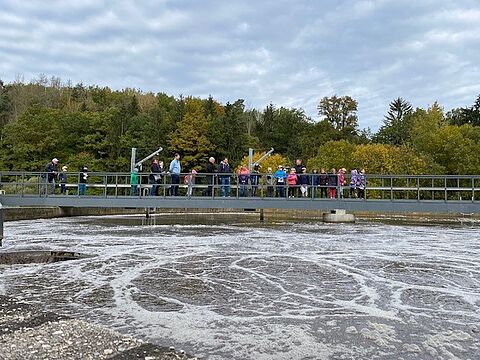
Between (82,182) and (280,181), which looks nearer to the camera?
(280,181)

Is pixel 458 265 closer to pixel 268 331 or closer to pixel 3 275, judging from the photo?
pixel 268 331

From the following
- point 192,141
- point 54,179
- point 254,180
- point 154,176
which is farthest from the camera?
point 192,141

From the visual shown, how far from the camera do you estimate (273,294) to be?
835cm

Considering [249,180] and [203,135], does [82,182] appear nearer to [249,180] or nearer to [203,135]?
[249,180]

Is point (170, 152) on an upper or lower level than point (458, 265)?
upper

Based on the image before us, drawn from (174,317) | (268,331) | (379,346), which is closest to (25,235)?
(174,317)

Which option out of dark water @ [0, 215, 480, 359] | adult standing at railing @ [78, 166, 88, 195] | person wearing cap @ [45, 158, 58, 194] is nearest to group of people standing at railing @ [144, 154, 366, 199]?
adult standing at railing @ [78, 166, 88, 195]

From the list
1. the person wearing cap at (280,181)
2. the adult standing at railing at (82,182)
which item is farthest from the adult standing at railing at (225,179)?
the adult standing at railing at (82,182)

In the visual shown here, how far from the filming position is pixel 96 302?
7.59 m

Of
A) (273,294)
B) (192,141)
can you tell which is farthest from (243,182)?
(192,141)

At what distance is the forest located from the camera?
42.6 meters

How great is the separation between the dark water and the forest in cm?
2806

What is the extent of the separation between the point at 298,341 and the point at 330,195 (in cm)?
1181

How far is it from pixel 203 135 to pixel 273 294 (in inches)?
1860
